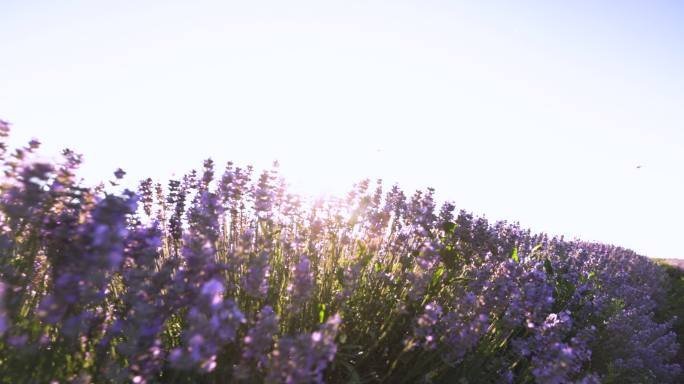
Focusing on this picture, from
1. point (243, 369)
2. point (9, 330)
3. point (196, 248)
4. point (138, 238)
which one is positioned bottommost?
point (243, 369)

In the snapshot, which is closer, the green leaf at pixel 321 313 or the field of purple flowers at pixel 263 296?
the field of purple flowers at pixel 263 296

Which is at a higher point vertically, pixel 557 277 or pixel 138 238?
pixel 557 277

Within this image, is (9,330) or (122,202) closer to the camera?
(122,202)

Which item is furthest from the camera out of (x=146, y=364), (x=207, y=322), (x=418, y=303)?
(x=418, y=303)

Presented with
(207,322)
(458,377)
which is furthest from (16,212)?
(458,377)

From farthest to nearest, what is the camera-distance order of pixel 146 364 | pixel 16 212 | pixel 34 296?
pixel 34 296, pixel 146 364, pixel 16 212

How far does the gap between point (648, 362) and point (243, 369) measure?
5.21m

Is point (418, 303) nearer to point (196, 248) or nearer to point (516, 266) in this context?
point (516, 266)

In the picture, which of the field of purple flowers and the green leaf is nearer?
the field of purple flowers

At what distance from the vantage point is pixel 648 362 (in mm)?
5078

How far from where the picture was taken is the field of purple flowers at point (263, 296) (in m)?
1.55

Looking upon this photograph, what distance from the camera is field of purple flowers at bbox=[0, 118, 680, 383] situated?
1551 mm

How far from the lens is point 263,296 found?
2.30 metres

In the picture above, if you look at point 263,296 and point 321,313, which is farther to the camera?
point 321,313
